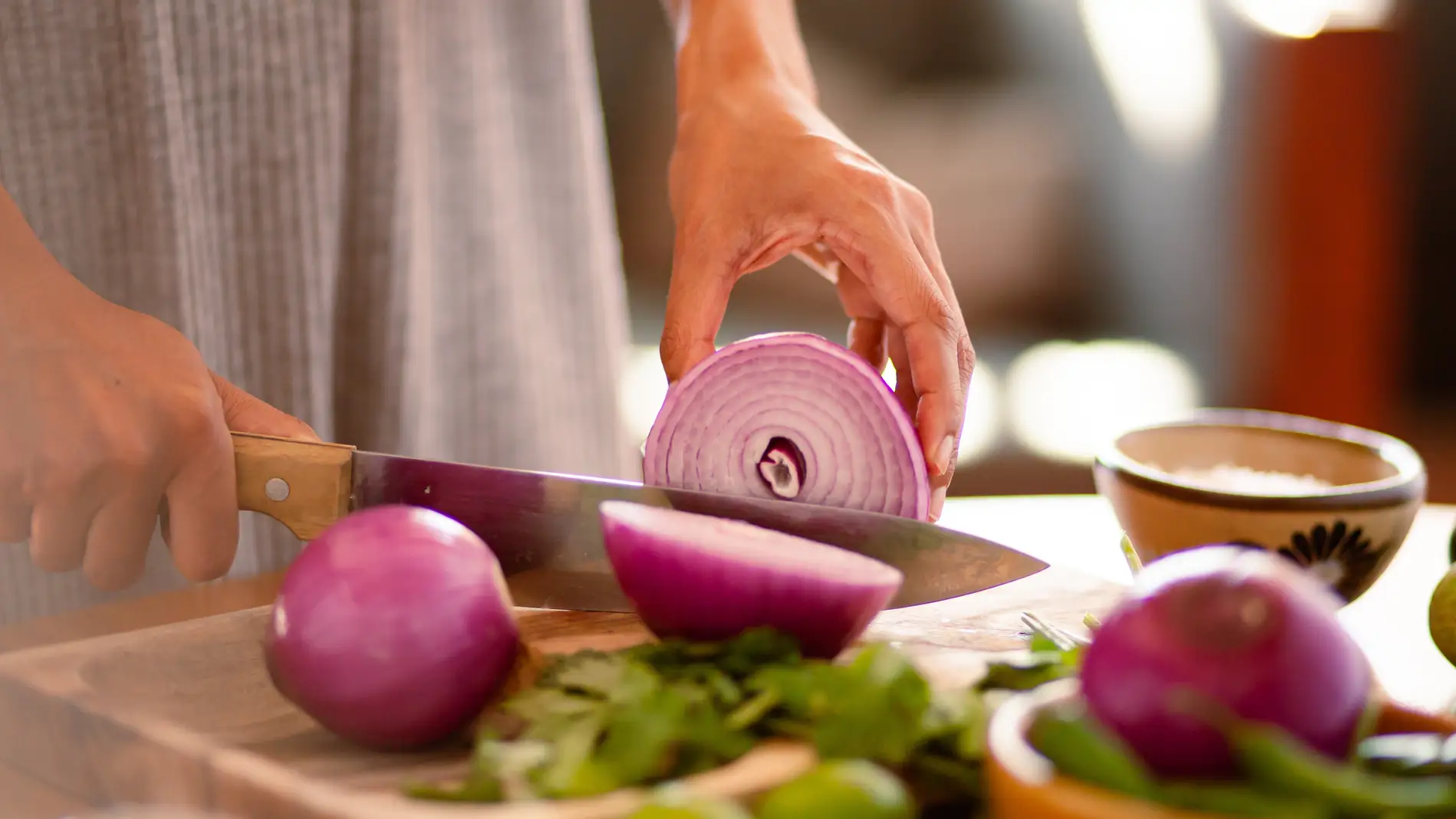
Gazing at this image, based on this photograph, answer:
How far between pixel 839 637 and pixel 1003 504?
2.48 ft

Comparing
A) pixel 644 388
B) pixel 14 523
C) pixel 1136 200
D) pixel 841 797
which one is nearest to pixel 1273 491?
pixel 841 797

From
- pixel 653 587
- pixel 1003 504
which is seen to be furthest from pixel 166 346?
pixel 1003 504

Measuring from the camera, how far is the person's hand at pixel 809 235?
1192 millimetres

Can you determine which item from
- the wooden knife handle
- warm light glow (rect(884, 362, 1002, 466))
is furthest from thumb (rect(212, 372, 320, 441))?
warm light glow (rect(884, 362, 1002, 466))

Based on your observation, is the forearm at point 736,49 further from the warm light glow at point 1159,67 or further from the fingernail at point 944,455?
the warm light glow at point 1159,67

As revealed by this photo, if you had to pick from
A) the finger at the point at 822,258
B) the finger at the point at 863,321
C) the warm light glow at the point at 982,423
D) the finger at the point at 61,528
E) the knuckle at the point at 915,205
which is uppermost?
the knuckle at the point at 915,205

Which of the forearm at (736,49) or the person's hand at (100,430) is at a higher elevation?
the forearm at (736,49)

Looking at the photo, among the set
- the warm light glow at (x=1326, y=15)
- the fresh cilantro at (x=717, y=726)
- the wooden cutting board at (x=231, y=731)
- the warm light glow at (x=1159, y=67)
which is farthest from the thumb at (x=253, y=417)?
the warm light glow at (x=1159, y=67)

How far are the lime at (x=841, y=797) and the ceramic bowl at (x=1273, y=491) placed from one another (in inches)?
21.4

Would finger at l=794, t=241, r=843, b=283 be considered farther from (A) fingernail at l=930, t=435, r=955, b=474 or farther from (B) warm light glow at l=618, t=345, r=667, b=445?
(B) warm light glow at l=618, t=345, r=667, b=445

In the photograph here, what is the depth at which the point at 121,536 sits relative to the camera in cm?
98

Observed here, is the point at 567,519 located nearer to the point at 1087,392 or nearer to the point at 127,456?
the point at 127,456

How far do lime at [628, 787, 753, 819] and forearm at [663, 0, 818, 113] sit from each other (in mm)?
932

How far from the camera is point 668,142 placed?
4.67 metres
